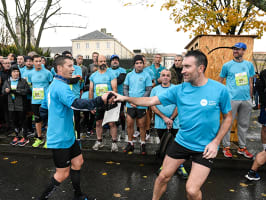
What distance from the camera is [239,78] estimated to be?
4898 millimetres

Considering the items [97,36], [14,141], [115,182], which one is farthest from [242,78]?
[97,36]

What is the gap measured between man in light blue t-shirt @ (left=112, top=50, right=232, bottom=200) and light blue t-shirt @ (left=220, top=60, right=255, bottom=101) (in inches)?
103

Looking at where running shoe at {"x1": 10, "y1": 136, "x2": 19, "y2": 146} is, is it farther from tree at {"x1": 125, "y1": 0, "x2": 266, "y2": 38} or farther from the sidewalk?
tree at {"x1": 125, "y1": 0, "x2": 266, "y2": 38}

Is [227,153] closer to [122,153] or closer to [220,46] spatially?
[122,153]

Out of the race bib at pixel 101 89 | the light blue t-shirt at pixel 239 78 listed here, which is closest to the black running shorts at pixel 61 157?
the race bib at pixel 101 89

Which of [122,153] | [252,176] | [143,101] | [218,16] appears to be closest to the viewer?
[143,101]

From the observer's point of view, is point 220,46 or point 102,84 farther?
point 220,46

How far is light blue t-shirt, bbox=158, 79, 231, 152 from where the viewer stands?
2.54m

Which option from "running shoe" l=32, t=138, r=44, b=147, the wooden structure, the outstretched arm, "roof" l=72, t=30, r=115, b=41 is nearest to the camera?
the outstretched arm

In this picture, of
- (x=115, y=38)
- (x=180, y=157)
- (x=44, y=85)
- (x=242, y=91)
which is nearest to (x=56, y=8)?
(x=44, y=85)

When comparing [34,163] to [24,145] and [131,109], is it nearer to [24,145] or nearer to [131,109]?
[24,145]

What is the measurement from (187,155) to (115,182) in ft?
6.11

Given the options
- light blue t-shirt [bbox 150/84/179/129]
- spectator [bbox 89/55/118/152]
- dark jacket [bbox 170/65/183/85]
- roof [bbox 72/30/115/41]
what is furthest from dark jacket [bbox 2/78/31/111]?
roof [bbox 72/30/115/41]

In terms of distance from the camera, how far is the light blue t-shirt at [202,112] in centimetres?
254
